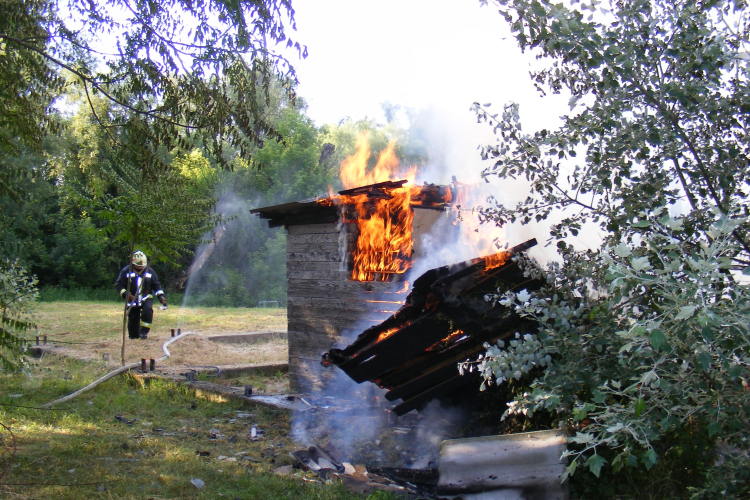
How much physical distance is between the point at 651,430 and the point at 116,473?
441cm

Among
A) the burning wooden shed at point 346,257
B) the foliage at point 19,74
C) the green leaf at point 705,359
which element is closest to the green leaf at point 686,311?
the green leaf at point 705,359

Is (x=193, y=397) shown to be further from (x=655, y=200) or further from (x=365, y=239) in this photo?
(x=655, y=200)

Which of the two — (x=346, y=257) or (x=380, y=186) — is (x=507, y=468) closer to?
(x=380, y=186)

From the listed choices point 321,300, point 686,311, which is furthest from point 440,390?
point 321,300

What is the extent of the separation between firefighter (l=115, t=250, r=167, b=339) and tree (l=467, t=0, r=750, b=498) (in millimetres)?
10477

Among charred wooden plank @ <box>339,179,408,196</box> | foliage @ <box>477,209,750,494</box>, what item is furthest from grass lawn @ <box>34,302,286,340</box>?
foliage @ <box>477,209,750,494</box>

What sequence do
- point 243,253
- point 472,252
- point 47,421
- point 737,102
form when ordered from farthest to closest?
point 243,253, point 472,252, point 47,421, point 737,102

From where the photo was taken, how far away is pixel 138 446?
5750 millimetres

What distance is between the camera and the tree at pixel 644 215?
3182mm

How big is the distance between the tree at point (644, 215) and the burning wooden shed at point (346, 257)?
117 inches

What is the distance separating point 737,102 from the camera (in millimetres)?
3502

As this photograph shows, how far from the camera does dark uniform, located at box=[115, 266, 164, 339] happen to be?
41.2ft

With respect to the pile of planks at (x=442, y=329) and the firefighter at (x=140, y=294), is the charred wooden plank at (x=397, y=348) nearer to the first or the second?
the pile of planks at (x=442, y=329)

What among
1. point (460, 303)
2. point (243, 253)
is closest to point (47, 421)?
point (460, 303)
